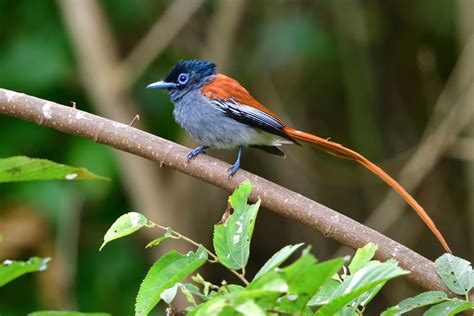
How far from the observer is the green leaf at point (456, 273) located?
184cm

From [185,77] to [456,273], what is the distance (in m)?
2.36

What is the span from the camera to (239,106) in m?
3.73

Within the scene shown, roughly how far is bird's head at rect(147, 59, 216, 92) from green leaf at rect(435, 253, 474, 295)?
2.25 m

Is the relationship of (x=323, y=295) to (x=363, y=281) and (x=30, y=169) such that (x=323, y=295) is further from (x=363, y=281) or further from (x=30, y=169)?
(x=30, y=169)

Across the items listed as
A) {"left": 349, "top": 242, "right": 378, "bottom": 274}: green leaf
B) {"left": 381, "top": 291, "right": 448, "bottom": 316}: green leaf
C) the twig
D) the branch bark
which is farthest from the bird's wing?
{"left": 349, "top": 242, "right": 378, "bottom": 274}: green leaf

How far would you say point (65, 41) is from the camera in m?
5.73

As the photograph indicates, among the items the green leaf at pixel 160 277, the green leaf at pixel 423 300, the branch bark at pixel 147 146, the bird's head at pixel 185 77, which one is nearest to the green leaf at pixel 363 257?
the green leaf at pixel 423 300

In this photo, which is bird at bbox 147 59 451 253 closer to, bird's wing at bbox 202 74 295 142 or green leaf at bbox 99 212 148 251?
bird's wing at bbox 202 74 295 142

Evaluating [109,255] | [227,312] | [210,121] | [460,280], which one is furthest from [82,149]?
[227,312]

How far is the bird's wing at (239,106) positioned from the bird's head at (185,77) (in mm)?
96

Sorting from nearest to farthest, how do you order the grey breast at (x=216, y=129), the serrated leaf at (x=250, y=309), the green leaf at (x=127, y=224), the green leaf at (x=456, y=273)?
the serrated leaf at (x=250, y=309)
the green leaf at (x=127, y=224)
the green leaf at (x=456, y=273)
the grey breast at (x=216, y=129)

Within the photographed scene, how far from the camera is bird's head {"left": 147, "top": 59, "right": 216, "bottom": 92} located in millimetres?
3977

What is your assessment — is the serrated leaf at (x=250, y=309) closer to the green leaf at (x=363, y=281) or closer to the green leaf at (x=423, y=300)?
the green leaf at (x=363, y=281)

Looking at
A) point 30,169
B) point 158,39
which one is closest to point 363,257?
point 30,169
